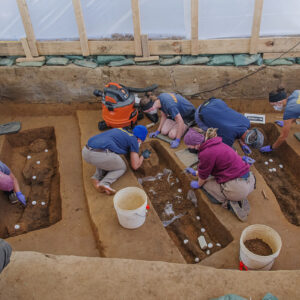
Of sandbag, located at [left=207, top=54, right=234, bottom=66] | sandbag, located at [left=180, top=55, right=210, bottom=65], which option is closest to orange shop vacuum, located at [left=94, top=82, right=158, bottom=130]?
sandbag, located at [left=180, top=55, right=210, bottom=65]

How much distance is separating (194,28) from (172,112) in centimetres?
163

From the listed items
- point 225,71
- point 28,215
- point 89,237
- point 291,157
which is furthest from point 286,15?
point 28,215

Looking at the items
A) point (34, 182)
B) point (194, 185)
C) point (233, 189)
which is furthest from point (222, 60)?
point (34, 182)

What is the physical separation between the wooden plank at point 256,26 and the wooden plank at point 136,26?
2004 mm

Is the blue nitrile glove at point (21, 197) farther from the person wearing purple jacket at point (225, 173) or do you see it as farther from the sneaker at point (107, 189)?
the person wearing purple jacket at point (225, 173)

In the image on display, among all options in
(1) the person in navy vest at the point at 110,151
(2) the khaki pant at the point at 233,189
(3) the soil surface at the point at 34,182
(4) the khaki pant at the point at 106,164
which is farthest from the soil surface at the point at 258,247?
(3) the soil surface at the point at 34,182

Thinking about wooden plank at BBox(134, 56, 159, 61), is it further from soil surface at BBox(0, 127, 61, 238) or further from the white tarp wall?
soil surface at BBox(0, 127, 61, 238)

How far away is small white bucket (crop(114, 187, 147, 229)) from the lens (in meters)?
3.26

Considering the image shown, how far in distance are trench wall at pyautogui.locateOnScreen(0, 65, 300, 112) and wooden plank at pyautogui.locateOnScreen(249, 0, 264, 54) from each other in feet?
1.16

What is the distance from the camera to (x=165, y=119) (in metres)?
5.03

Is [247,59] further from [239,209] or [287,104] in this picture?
[239,209]

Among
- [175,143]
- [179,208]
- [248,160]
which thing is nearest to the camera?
[179,208]

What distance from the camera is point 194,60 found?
5.35 m

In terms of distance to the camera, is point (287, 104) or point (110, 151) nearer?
point (110, 151)
